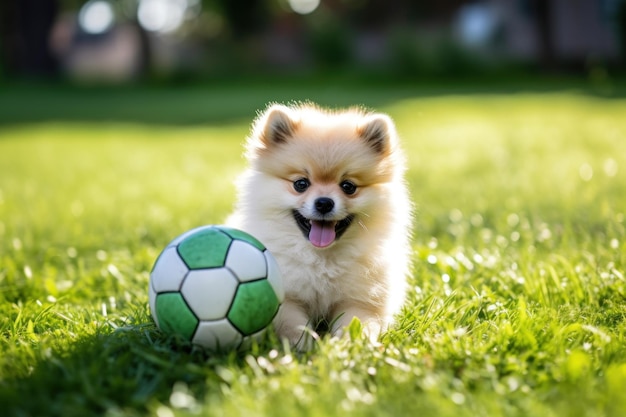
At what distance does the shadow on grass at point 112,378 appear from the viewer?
6.97ft

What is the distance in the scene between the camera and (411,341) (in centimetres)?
267

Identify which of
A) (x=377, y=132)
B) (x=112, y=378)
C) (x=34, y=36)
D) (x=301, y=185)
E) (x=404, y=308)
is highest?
(x=34, y=36)

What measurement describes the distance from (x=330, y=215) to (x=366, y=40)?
3131cm

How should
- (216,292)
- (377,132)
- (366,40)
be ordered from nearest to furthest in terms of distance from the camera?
(216,292)
(377,132)
(366,40)

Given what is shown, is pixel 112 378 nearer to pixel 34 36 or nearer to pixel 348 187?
pixel 348 187

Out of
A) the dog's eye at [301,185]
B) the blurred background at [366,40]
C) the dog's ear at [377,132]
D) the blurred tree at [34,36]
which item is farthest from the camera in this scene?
the blurred tree at [34,36]

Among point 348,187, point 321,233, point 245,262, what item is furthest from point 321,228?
point 245,262

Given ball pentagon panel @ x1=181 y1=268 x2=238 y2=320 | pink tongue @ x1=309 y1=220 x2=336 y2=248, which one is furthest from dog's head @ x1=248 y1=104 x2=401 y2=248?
ball pentagon panel @ x1=181 y1=268 x2=238 y2=320

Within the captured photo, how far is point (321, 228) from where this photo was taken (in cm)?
297

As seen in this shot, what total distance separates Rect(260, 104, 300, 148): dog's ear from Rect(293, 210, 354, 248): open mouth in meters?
0.38

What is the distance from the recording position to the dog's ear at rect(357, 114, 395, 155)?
10.3 feet

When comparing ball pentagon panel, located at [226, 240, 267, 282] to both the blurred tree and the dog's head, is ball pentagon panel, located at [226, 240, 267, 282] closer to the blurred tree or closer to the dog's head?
the dog's head

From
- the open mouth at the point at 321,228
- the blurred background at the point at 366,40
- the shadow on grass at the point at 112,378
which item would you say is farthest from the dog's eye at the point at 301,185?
the blurred background at the point at 366,40

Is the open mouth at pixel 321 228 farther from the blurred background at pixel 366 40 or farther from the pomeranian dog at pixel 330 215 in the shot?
the blurred background at pixel 366 40
